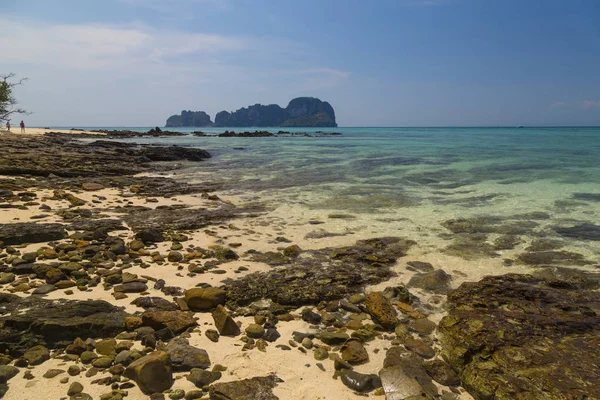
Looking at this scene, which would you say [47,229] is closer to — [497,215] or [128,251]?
[128,251]

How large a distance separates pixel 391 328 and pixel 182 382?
309cm

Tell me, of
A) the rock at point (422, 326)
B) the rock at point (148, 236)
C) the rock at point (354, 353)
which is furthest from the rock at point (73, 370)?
the rock at point (148, 236)

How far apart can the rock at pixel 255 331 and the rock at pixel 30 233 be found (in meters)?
5.88

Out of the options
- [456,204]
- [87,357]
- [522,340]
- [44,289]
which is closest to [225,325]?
[87,357]

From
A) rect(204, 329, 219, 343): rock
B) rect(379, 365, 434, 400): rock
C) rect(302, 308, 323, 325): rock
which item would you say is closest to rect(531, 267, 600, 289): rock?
rect(379, 365, 434, 400): rock

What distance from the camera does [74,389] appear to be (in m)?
3.57

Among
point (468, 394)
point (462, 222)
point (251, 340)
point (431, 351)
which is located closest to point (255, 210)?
point (462, 222)

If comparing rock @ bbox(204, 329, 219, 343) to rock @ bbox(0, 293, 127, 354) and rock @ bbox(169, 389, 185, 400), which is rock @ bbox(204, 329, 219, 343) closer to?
rock @ bbox(169, 389, 185, 400)

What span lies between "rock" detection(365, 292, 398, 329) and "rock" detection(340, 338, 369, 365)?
76 centimetres

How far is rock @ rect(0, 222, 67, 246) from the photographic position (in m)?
7.43

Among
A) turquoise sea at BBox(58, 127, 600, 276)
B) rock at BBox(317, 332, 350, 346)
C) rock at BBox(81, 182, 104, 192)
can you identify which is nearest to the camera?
rock at BBox(317, 332, 350, 346)

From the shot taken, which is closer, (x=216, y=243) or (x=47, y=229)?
(x=47, y=229)

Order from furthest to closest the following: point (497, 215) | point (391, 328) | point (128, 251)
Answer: point (497, 215) → point (128, 251) → point (391, 328)

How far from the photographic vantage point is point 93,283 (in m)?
6.00
